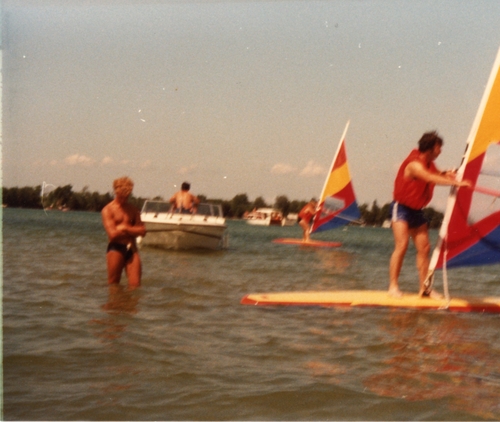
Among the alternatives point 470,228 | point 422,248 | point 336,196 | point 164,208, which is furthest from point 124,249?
point 336,196

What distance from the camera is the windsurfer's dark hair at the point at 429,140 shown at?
566 cm

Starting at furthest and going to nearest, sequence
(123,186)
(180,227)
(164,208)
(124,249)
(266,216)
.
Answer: (266,216), (164,208), (180,227), (124,249), (123,186)

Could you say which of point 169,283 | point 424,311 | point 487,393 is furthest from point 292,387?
point 169,283

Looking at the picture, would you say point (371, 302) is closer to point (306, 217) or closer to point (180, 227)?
point (180, 227)

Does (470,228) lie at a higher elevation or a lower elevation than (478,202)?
lower

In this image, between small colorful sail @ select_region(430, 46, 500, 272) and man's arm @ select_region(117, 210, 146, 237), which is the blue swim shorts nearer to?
small colorful sail @ select_region(430, 46, 500, 272)

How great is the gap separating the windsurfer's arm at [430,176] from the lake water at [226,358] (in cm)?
114

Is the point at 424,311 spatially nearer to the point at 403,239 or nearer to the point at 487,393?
the point at 403,239

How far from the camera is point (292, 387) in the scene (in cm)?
356

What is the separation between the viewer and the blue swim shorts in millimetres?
5789

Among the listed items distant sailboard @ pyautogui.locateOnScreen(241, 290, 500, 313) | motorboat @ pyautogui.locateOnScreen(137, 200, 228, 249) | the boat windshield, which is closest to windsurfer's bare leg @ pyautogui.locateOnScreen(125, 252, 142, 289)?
distant sailboard @ pyautogui.locateOnScreen(241, 290, 500, 313)

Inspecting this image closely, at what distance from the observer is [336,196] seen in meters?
17.5

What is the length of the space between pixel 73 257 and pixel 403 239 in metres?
6.29

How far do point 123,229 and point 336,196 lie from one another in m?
11.9
